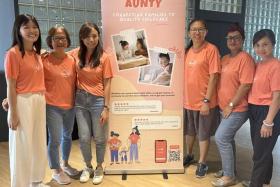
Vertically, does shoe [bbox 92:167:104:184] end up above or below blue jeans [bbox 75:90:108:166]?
below

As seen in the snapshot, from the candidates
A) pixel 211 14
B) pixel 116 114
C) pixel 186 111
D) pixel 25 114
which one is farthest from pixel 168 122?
pixel 211 14

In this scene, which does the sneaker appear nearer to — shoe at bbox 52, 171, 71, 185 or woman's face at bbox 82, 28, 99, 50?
shoe at bbox 52, 171, 71, 185

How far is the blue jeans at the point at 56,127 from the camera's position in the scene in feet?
8.05

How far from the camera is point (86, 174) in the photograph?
2684 mm

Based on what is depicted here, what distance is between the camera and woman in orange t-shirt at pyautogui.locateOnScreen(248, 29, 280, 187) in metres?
2.12

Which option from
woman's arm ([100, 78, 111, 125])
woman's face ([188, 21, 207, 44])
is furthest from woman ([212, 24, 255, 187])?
woman's arm ([100, 78, 111, 125])

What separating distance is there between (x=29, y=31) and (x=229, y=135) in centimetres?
172

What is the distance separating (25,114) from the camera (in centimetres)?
215

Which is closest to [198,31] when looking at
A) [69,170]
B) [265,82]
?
[265,82]

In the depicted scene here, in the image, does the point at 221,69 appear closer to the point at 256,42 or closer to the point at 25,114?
the point at 256,42

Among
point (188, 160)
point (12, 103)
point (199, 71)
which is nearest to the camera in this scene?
point (12, 103)

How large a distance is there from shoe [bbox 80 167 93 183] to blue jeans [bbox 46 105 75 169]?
0.76 feet

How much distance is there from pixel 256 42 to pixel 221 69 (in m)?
0.37

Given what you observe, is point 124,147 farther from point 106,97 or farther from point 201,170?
point 201,170
